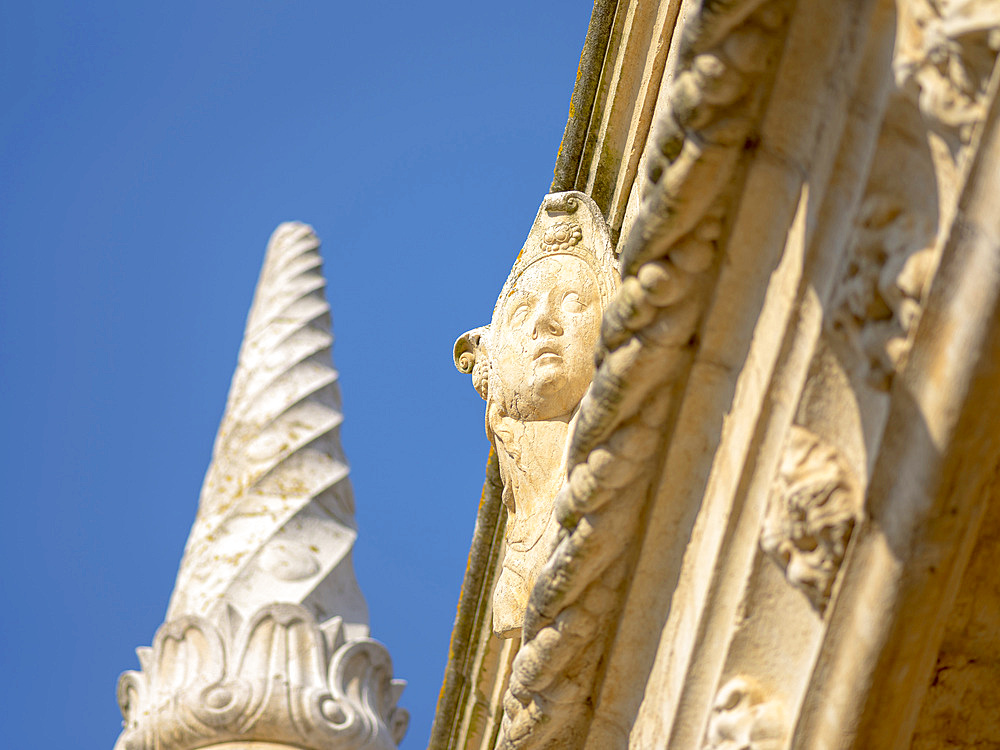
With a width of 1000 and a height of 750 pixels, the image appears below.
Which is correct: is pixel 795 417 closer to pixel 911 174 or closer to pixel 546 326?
pixel 911 174

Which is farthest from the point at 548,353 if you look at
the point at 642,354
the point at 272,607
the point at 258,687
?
the point at 272,607

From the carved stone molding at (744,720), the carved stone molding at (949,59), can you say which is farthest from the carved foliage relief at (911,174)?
the carved stone molding at (744,720)

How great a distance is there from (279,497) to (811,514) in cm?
458

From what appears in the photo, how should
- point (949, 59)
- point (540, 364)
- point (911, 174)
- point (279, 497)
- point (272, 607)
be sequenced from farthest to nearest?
point (279, 497) → point (272, 607) → point (540, 364) → point (911, 174) → point (949, 59)

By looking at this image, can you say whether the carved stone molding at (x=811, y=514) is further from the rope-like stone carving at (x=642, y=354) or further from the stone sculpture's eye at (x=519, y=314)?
the stone sculpture's eye at (x=519, y=314)

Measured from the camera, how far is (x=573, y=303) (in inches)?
107

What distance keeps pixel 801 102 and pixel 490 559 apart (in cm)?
242

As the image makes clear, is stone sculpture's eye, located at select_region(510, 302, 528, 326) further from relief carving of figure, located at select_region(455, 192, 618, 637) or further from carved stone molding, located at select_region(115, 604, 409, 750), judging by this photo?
carved stone molding, located at select_region(115, 604, 409, 750)

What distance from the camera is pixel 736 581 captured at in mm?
1691

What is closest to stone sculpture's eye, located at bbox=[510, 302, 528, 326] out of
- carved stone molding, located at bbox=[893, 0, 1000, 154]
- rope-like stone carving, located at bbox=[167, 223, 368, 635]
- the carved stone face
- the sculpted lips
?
the carved stone face

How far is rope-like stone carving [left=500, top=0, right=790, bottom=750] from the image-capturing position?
61.6 inches

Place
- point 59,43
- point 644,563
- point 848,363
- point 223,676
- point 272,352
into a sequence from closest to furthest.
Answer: point 848,363
point 644,563
point 223,676
point 272,352
point 59,43

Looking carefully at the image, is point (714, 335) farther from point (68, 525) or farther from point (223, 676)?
point (68, 525)

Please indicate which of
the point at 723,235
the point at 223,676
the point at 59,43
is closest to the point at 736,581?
the point at 723,235
